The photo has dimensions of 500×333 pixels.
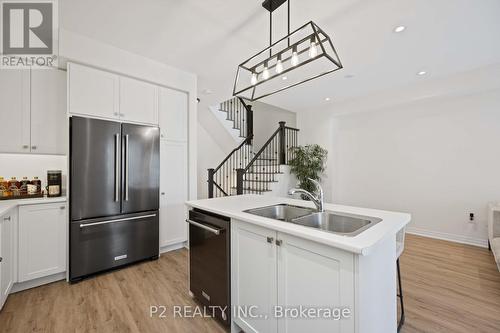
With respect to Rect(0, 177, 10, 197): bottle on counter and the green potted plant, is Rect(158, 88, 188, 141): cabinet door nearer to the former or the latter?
Rect(0, 177, 10, 197): bottle on counter

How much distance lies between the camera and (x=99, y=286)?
235 centimetres

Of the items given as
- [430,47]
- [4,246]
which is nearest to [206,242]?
[4,246]

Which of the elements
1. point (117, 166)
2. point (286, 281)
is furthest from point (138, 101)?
point (286, 281)

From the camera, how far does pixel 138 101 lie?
2.93 m

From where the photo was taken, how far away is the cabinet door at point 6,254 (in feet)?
6.19

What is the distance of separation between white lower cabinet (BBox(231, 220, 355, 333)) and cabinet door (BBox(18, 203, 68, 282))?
2.12 m

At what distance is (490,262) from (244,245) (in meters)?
3.57

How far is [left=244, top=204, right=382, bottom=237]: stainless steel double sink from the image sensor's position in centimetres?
154

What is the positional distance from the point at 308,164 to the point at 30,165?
15.3 ft

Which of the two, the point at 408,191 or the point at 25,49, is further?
the point at 408,191

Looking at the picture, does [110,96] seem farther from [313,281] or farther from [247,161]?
[247,161]

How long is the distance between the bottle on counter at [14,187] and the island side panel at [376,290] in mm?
3419

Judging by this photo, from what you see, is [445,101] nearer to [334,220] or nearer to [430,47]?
[430,47]

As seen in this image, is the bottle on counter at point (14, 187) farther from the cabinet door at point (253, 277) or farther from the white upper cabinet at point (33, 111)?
the cabinet door at point (253, 277)
